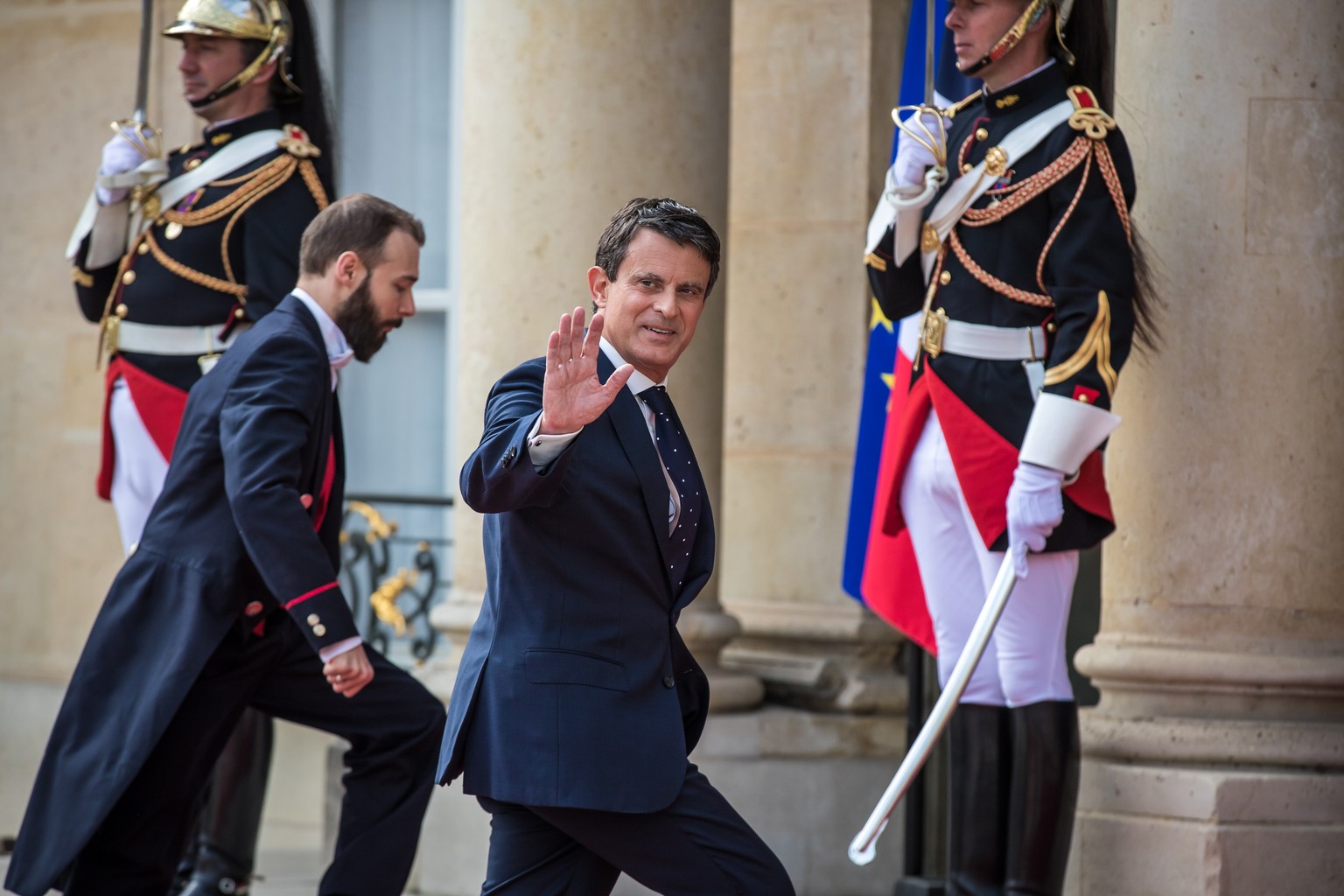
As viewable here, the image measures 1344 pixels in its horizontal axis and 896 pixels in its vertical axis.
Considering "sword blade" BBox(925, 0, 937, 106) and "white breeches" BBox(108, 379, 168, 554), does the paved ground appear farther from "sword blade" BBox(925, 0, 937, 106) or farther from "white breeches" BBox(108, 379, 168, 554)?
"sword blade" BBox(925, 0, 937, 106)

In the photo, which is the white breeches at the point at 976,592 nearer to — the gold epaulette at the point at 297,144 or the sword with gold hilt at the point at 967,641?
the sword with gold hilt at the point at 967,641

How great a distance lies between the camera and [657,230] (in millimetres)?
3152

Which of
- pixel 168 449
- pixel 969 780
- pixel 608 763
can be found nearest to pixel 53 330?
pixel 168 449

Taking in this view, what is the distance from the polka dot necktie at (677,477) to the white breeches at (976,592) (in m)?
1.30

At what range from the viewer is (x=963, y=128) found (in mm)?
4582

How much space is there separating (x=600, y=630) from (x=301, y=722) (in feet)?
5.79

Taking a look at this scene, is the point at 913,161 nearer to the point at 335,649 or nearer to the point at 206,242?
the point at 335,649

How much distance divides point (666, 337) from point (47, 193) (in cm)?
501

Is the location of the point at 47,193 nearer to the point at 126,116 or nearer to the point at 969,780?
the point at 126,116

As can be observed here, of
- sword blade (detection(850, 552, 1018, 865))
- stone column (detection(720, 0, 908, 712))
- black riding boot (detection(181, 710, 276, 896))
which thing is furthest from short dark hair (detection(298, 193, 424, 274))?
stone column (detection(720, 0, 908, 712))

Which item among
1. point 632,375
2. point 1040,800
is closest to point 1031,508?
point 1040,800

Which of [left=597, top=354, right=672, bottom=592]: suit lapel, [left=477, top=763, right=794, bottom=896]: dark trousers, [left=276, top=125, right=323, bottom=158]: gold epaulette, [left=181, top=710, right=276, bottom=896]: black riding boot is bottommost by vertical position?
[left=181, top=710, right=276, bottom=896]: black riding boot

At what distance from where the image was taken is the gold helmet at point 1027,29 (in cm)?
435

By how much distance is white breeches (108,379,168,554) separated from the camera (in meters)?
5.23
